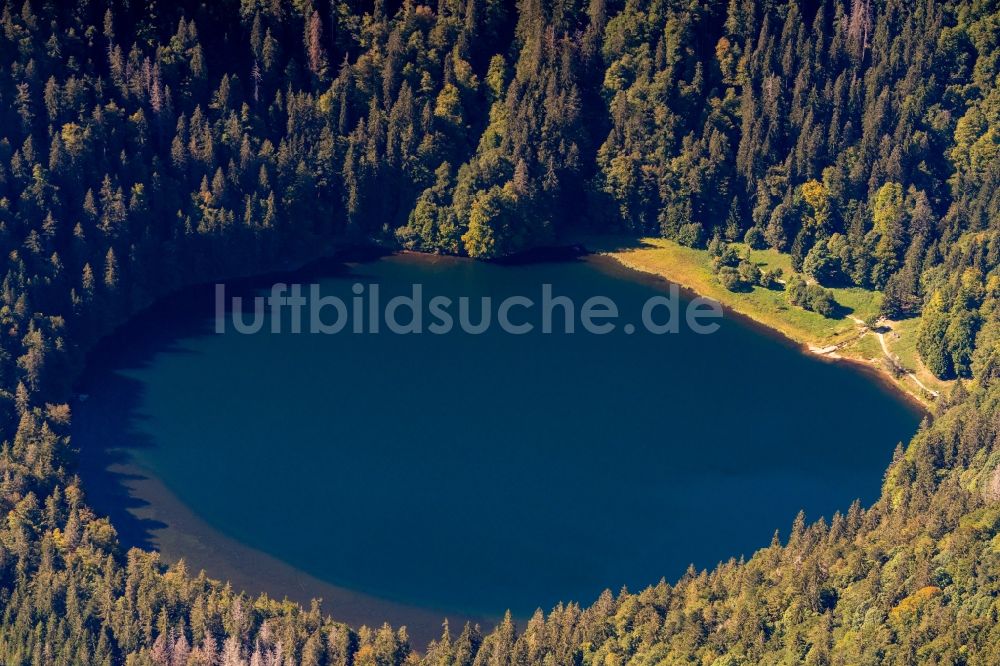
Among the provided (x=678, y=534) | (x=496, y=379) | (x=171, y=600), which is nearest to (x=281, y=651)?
(x=171, y=600)

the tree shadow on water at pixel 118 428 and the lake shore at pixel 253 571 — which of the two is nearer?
the lake shore at pixel 253 571

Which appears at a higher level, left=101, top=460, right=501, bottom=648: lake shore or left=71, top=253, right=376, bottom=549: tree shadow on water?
left=71, top=253, right=376, bottom=549: tree shadow on water

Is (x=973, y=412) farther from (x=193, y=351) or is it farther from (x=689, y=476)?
(x=193, y=351)

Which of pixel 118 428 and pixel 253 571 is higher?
pixel 118 428

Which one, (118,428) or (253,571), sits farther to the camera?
(118,428)

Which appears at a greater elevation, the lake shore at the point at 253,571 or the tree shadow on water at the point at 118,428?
the tree shadow on water at the point at 118,428

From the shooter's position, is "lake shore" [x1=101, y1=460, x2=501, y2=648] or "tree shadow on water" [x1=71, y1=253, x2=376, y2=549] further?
Result: "tree shadow on water" [x1=71, y1=253, x2=376, y2=549]

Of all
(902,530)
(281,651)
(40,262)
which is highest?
(40,262)

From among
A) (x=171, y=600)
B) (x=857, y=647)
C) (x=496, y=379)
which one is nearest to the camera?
(x=857, y=647)
